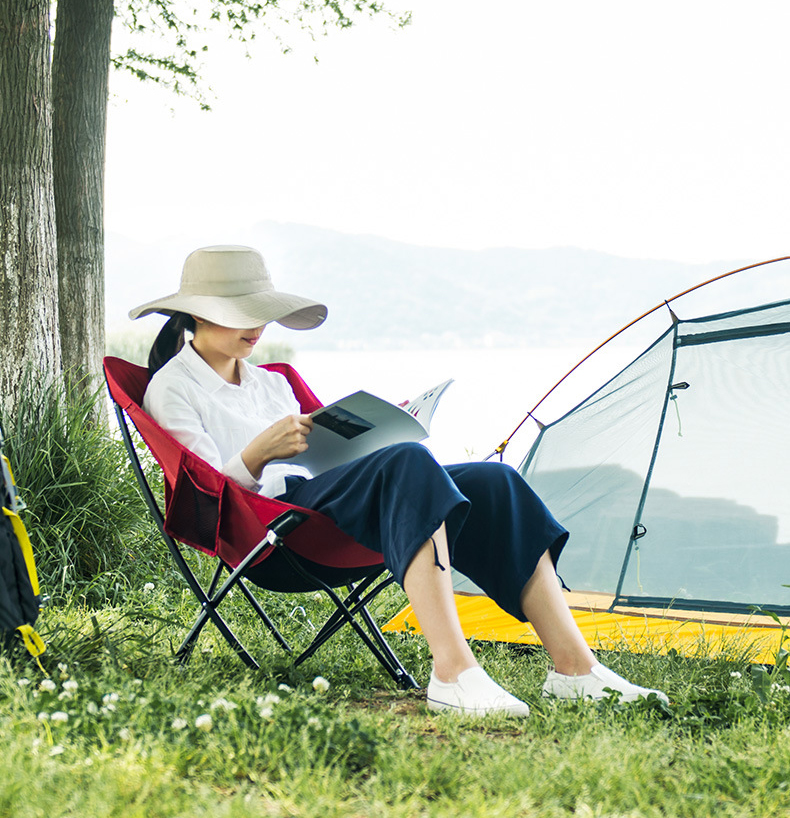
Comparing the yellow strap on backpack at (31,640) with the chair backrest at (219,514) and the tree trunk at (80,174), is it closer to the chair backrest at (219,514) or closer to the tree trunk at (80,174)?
the chair backrest at (219,514)

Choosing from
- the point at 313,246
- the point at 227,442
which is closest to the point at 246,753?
the point at 227,442

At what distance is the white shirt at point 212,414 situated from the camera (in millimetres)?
1941

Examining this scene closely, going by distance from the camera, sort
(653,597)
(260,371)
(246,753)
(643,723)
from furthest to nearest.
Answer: (653,597)
(260,371)
(643,723)
(246,753)

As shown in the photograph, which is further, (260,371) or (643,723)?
(260,371)

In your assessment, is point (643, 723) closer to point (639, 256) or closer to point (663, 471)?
point (663, 471)

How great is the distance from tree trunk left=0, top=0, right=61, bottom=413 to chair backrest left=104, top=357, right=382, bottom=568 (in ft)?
3.68

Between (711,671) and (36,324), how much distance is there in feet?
7.89

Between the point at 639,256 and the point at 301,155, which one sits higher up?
the point at 301,155

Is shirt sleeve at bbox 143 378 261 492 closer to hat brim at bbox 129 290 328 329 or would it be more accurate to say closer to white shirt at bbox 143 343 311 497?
white shirt at bbox 143 343 311 497

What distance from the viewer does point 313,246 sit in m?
56.9

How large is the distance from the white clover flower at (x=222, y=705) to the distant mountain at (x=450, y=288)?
4890 cm

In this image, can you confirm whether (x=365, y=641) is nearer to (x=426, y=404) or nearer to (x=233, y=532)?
(x=233, y=532)

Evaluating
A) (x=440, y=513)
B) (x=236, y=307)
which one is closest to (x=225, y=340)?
(x=236, y=307)

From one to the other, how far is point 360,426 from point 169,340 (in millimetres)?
620
